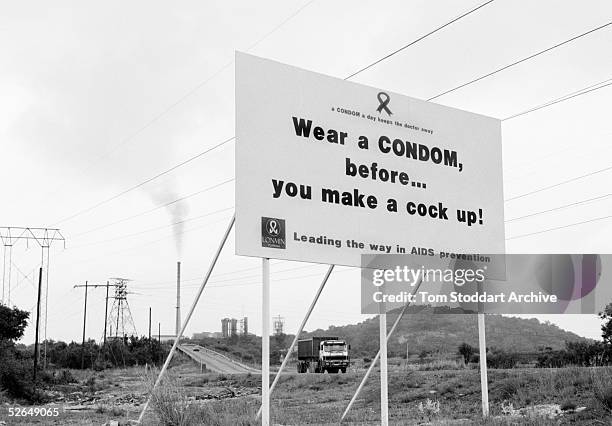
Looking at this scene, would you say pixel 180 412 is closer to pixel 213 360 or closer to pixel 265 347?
pixel 265 347

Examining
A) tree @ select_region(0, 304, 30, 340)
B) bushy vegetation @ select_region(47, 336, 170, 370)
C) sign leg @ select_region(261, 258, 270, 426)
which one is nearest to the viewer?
sign leg @ select_region(261, 258, 270, 426)

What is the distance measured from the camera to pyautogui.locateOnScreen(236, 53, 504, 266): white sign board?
1334cm

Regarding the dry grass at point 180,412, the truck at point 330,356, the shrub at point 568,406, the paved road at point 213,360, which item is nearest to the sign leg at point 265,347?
the dry grass at point 180,412

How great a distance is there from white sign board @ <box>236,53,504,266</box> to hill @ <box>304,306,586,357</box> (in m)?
81.7

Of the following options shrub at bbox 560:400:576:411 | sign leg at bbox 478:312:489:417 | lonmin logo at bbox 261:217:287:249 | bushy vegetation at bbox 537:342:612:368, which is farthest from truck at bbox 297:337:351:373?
lonmin logo at bbox 261:217:287:249

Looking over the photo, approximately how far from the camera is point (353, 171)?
14.7 meters

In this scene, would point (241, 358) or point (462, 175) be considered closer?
point (462, 175)

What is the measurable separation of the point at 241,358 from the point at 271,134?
90149mm

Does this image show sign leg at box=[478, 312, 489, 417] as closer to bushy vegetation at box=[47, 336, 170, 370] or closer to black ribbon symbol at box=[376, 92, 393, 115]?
black ribbon symbol at box=[376, 92, 393, 115]

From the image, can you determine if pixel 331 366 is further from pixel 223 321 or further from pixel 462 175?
pixel 223 321

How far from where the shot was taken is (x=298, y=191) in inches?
543

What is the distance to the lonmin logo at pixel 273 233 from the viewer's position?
13023 mm

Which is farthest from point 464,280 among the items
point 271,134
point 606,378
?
point 271,134

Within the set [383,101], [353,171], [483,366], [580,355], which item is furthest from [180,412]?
[580,355]
